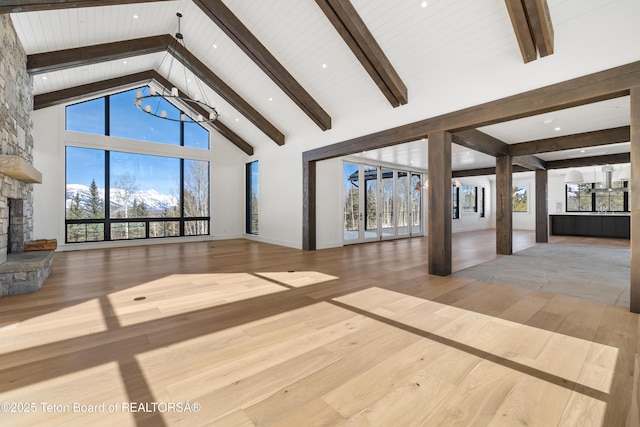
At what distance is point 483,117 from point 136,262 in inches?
265

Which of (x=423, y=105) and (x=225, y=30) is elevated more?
(x=225, y=30)

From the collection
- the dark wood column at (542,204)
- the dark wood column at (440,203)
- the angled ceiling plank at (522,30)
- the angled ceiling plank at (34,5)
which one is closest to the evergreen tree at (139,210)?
the angled ceiling plank at (34,5)

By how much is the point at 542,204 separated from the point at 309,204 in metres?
7.29

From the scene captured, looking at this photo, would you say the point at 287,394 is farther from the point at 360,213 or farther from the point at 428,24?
the point at 360,213

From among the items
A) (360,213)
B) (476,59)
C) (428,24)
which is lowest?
(360,213)

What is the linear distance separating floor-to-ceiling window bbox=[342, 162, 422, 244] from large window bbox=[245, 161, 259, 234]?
322cm

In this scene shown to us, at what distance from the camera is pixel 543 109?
360 cm

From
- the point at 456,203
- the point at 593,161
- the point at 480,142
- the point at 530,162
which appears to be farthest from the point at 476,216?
the point at 480,142

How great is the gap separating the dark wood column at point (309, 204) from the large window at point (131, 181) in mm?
3417

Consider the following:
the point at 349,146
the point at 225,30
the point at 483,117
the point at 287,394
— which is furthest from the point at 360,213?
the point at 287,394

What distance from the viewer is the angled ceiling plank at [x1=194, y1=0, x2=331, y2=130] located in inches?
196

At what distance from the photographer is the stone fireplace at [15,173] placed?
3580 mm

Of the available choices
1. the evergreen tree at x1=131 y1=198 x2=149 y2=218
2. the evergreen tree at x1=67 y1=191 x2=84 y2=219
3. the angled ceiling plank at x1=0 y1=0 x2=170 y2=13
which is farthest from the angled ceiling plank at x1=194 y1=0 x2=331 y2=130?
the evergreen tree at x1=67 y1=191 x2=84 y2=219

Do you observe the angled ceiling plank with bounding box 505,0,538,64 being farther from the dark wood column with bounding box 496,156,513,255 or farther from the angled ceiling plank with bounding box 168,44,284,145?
the angled ceiling plank with bounding box 168,44,284,145
